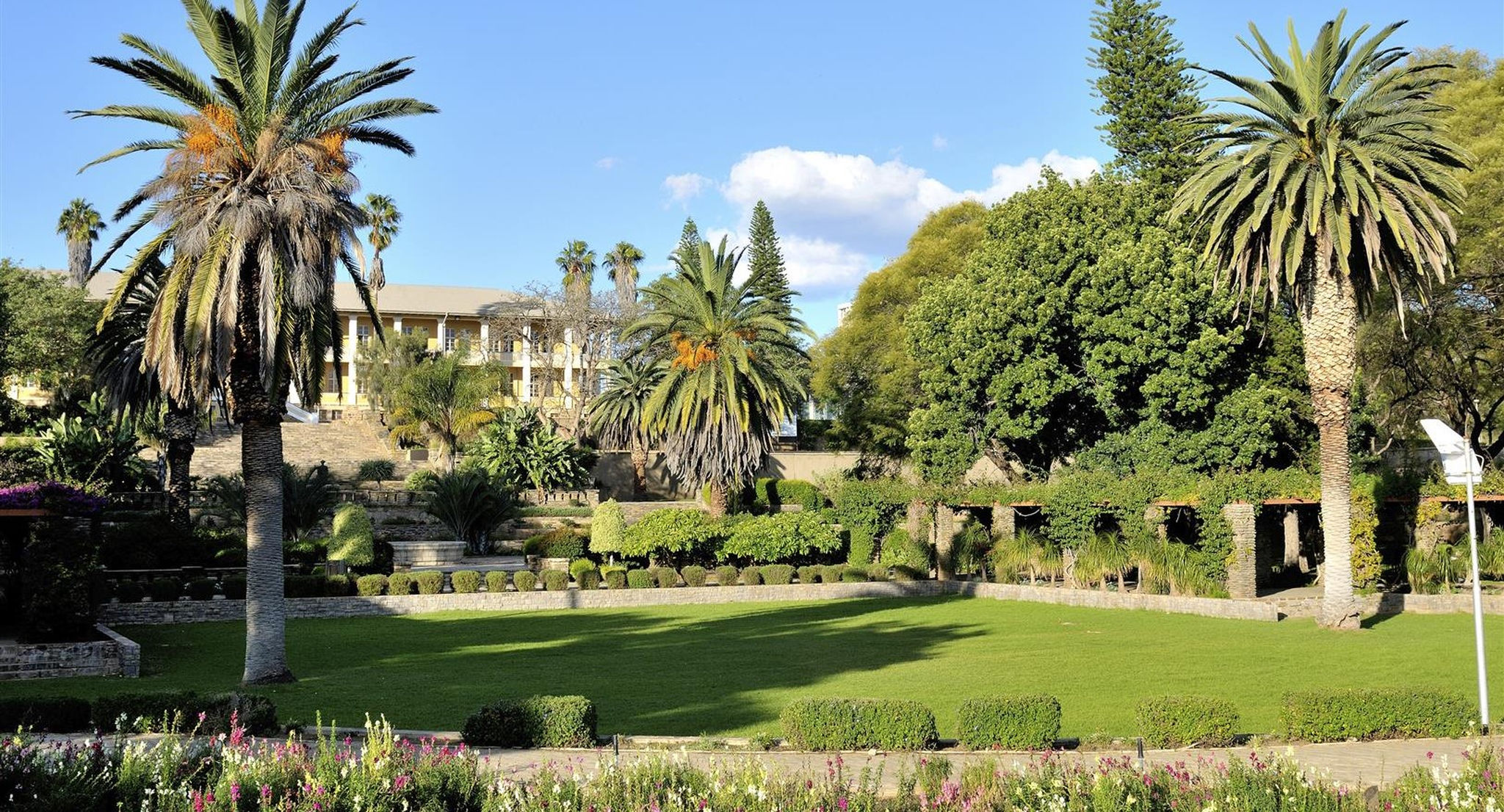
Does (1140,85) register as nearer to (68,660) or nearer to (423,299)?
(68,660)

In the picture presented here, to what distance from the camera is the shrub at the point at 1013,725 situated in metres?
10.1

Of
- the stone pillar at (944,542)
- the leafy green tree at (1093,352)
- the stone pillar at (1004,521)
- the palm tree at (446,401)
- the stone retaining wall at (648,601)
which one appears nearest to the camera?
the stone retaining wall at (648,601)

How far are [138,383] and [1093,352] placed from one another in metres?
23.2

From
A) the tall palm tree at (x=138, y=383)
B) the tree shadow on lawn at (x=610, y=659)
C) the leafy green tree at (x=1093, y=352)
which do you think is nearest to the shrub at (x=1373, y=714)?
the tree shadow on lawn at (x=610, y=659)

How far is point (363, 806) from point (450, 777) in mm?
602

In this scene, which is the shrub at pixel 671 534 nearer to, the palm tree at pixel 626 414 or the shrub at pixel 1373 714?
the palm tree at pixel 626 414

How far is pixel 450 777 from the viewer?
7688 mm

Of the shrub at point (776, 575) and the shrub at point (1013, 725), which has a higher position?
the shrub at point (1013, 725)

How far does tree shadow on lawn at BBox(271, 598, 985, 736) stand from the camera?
13.5m

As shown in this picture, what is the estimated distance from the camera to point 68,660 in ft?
54.5

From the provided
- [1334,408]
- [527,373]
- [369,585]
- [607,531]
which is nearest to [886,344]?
[607,531]

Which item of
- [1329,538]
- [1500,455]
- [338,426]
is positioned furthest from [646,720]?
[338,426]

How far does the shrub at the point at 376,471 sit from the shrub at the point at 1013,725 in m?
41.1

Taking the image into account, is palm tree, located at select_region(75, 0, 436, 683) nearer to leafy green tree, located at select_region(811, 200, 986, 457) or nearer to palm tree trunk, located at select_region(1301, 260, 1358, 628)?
palm tree trunk, located at select_region(1301, 260, 1358, 628)
